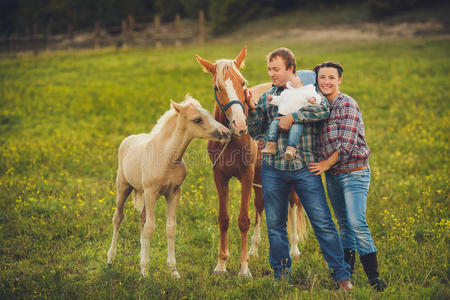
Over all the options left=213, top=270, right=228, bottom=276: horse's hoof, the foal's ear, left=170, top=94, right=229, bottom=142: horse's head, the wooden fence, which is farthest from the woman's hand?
the wooden fence

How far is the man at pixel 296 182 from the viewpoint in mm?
3926

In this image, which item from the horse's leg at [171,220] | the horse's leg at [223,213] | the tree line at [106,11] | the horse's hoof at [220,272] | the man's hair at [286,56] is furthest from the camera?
the tree line at [106,11]

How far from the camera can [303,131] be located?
401 cm

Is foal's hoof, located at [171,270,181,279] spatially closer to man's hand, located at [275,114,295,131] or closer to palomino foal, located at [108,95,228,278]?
palomino foal, located at [108,95,228,278]

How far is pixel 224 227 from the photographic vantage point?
16.3 feet

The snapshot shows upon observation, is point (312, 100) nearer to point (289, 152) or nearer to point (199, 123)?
point (289, 152)

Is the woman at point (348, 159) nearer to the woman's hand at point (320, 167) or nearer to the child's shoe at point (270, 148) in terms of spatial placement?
the woman's hand at point (320, 167)

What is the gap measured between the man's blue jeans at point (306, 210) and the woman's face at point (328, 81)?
2.98 feet

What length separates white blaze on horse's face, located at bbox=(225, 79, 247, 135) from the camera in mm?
4012

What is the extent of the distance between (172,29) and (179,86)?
67.4 ft

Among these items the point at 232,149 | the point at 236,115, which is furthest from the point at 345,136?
the point at 232,149

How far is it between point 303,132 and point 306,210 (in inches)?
33.9

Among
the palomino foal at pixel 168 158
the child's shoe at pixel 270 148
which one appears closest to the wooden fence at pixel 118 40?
the palomino foal at pixel 168 158

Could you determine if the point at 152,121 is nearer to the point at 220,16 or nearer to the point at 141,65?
the point at 141,65
